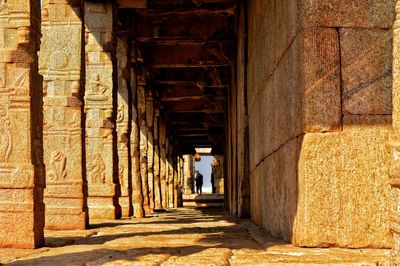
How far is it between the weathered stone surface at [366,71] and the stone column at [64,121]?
13.2ft

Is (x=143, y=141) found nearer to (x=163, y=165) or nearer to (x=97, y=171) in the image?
(x=163, y=165)

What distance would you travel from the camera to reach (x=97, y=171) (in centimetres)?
990

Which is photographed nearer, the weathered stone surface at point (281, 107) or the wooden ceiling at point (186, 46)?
the weathered stone surface at point (281, 107)

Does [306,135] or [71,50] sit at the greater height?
[71,50]

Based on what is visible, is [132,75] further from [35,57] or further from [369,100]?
[369,100]

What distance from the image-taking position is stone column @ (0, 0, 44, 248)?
5109 mm

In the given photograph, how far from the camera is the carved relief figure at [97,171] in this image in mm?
9867

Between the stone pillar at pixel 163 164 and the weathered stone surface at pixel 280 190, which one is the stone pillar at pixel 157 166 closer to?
the stone pillar at pixel 163 164

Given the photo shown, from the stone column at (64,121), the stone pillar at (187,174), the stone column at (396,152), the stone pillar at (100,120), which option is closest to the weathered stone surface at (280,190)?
the stone column at (396,152)

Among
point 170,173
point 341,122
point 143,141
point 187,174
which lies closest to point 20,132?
point 341,122

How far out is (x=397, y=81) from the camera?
8.00 ft

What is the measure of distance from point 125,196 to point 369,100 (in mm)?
7641

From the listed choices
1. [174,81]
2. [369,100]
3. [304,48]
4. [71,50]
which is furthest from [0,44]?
[174,81]

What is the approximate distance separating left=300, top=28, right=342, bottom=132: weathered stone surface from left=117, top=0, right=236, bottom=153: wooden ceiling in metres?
6.90
